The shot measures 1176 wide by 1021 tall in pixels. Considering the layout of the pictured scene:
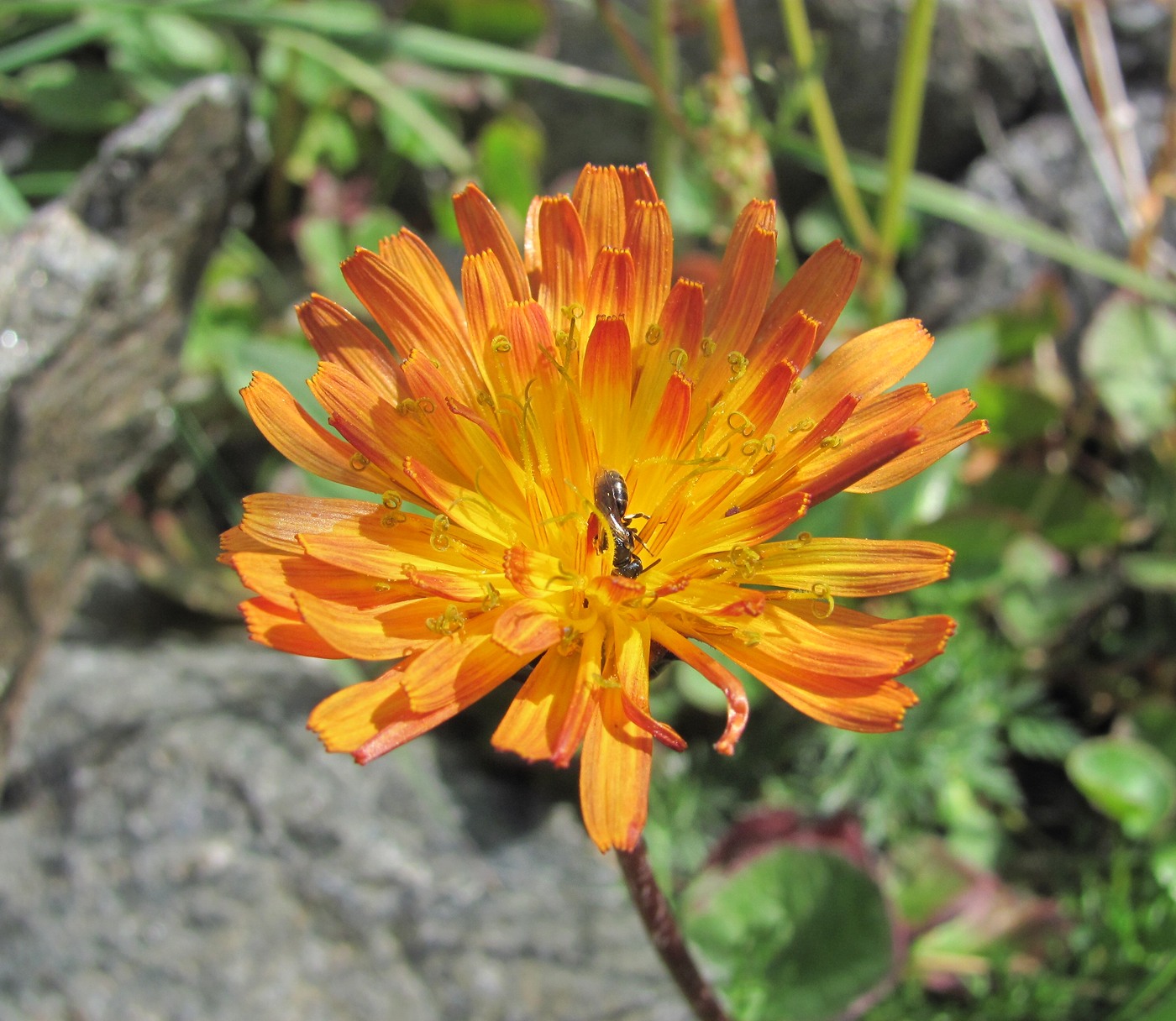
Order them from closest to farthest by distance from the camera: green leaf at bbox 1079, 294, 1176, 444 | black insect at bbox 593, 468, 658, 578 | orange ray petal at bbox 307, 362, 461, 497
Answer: orange ray petal at bbox 307, 362, 461, 497 < black insect at bbox 593, 468, 658, 578 < green leaf at bbox 1079, 294, 1176, 444

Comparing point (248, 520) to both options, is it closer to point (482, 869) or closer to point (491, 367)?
point (491, 367)

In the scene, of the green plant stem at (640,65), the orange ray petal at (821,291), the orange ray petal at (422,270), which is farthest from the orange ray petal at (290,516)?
the green plant stem at (640,65)

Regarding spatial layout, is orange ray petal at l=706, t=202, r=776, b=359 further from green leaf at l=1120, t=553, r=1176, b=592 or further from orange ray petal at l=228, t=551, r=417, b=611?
green leaf at l=1120, t=553, r=1176, b=592

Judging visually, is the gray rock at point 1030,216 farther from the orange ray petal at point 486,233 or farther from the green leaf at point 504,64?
the orange ray petal at point 486,233

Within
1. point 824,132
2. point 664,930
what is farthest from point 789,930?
point 824,132

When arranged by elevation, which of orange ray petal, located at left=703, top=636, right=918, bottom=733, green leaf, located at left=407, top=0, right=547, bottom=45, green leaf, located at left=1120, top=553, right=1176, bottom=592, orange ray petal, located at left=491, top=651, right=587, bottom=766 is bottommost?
green leaf, located at left=1120, top=553, right=1176, bottom=592

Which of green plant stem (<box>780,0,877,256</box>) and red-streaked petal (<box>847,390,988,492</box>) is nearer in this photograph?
red-streaked petal (<box>847,390,988,492</box>)

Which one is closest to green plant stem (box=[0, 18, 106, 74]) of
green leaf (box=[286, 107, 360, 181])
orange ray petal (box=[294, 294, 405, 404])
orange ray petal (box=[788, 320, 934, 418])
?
green leaf (box=[286, 107, 360, 181])

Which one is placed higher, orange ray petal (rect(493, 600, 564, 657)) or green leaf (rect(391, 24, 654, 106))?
green leaf (rect(391, 24, 654, 106))

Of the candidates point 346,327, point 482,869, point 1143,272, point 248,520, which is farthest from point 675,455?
point 1143,272
